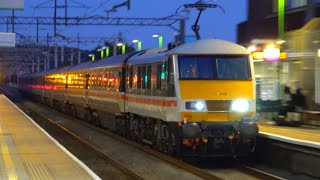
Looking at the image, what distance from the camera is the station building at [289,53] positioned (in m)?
24.6

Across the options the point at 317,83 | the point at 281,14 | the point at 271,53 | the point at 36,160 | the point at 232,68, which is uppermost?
the point at 281,14

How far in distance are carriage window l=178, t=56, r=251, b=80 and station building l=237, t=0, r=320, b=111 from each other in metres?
7.11

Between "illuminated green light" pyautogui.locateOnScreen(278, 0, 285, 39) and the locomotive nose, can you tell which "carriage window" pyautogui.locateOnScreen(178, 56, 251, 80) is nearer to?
the locomotive nose

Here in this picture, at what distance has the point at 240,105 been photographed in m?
15.0

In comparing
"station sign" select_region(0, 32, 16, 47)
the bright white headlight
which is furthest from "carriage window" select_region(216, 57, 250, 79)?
"station sign" select_region(0, 32, 16, 47)

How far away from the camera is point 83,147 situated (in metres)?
19.8

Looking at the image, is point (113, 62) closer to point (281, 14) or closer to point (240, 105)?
point (281, 14)

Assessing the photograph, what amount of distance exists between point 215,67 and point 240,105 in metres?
1.18

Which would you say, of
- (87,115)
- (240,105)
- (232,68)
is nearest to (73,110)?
(87,115)

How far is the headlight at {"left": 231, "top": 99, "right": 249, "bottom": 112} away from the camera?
1500 centimetres

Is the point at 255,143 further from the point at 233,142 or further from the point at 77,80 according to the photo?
the point at 77,80

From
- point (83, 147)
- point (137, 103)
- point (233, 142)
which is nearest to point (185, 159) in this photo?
point (233, 142)

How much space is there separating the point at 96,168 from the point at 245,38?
23.4 m

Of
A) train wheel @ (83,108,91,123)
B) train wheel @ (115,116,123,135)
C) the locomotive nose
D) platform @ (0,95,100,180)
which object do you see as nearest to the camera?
platform @ (0,95,100,180)
